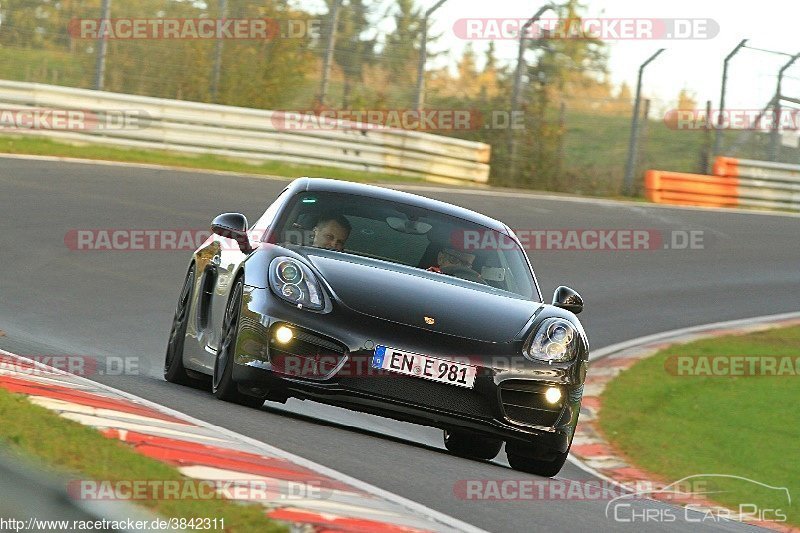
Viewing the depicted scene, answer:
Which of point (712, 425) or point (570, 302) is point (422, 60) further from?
point (570, 302)

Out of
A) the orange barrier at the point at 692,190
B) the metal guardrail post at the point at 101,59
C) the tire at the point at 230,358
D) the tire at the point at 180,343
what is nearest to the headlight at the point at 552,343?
the tire at the point at 230,358

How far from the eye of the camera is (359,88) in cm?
2444

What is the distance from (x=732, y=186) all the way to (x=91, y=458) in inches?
856

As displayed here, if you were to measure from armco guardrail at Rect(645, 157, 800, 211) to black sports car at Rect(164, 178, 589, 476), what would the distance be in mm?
17622

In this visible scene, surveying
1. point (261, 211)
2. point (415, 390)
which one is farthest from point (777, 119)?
point (415, 390)

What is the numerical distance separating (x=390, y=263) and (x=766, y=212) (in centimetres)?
1843

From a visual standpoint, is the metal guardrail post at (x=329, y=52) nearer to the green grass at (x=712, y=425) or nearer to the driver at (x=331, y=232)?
the green grass at (x=712, y=425)

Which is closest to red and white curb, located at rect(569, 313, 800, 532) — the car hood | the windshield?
the windshield

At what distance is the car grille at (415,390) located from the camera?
6.46 meters

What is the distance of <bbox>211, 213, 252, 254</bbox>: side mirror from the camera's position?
24.5 feet

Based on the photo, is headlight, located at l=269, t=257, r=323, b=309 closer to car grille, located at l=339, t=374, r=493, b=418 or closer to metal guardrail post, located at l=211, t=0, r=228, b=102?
car grille, located at l=339, t=374, r=493, b=418

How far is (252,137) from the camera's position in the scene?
21672 millimetres

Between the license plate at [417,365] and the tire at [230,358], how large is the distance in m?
0.72

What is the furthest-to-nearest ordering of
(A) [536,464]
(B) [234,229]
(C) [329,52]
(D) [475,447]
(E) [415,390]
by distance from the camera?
(C) [329,52] < (D) [475,447] < (B) [234,229] < (A) [536,464] < (E) [415,390]
